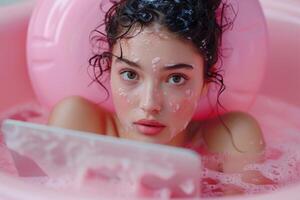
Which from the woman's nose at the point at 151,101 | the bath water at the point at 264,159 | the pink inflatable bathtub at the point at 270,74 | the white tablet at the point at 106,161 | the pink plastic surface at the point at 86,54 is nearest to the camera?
the white tablet at the point at 106,161

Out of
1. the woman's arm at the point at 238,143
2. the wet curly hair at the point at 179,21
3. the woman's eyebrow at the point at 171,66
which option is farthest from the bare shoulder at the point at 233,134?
the woman's eyebrow at the point at 171,66

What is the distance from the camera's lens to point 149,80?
108cm

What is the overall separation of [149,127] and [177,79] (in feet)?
0.29

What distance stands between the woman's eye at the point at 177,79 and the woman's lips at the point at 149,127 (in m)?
0.07

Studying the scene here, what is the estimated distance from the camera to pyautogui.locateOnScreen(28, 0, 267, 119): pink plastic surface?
1286 millimetres

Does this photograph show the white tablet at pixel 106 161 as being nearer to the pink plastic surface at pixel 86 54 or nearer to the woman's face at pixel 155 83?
the woman's face at pixel 155 83

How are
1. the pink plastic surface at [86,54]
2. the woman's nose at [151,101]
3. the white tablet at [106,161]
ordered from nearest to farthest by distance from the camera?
the white tablet at [106,161], the woman's nose at [151,101], the pink plastic surface at [86,54]

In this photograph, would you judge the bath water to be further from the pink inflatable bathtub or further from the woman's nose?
the woman's nose

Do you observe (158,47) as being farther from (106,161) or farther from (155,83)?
(106,161)

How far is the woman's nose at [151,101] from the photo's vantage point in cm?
106

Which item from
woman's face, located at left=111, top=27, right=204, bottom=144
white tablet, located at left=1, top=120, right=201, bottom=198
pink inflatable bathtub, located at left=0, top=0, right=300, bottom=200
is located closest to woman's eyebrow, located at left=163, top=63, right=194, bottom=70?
woman's face, located at left=111, top=27, right=204, bottom=144

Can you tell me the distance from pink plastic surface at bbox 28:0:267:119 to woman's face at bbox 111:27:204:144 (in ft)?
0.52

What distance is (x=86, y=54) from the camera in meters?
1.30

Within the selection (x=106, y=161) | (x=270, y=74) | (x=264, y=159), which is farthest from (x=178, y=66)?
(x=270, y=74)
